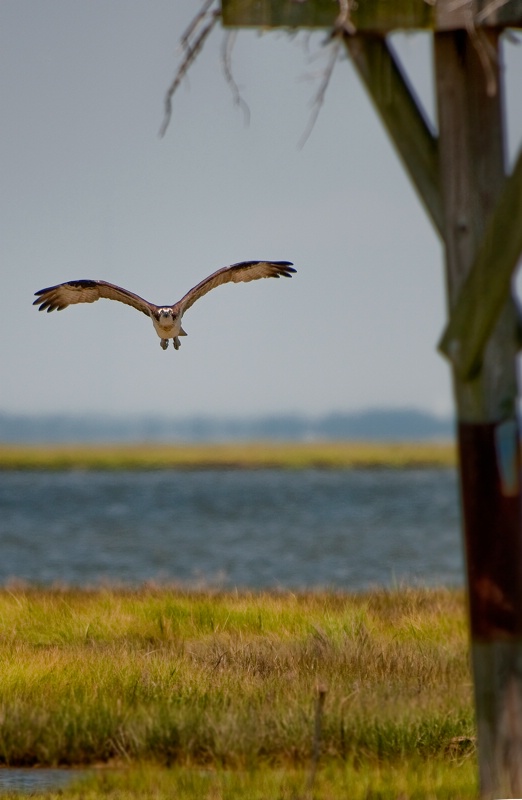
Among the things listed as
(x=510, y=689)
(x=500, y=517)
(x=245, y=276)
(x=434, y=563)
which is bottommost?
(x=434, y=563)

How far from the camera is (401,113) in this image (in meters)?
5.06

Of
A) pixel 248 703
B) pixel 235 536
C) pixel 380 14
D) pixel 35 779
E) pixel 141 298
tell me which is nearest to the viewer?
pixel 380 14

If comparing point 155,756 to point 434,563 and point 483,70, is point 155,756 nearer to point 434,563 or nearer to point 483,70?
point 483,70

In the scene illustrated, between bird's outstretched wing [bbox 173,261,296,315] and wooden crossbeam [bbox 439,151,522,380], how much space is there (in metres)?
3.36

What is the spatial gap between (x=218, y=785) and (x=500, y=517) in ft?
5.99

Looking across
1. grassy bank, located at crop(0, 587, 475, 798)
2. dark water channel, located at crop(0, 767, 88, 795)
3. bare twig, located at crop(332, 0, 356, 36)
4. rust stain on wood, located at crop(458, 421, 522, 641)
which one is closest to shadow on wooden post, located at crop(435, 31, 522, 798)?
rust stain on wood, located at crop(458, 421, 522, 641)

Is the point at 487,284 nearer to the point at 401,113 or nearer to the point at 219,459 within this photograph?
the point at 401,113

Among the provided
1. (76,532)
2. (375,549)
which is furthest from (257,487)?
(375,549)

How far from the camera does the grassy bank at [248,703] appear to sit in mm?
6023

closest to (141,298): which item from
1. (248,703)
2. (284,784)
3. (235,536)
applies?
(248,703)

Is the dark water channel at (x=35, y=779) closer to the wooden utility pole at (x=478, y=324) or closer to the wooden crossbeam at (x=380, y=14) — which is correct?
the wooden utility pole at (x=478, y=324)

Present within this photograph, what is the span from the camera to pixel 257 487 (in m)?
103

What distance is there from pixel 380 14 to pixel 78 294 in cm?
380

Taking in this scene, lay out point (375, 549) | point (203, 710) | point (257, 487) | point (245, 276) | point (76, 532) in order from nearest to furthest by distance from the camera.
→ point (203, 710) → point (245, 276) → point (375, 549) → point (76, 532) → point (257, 487)
